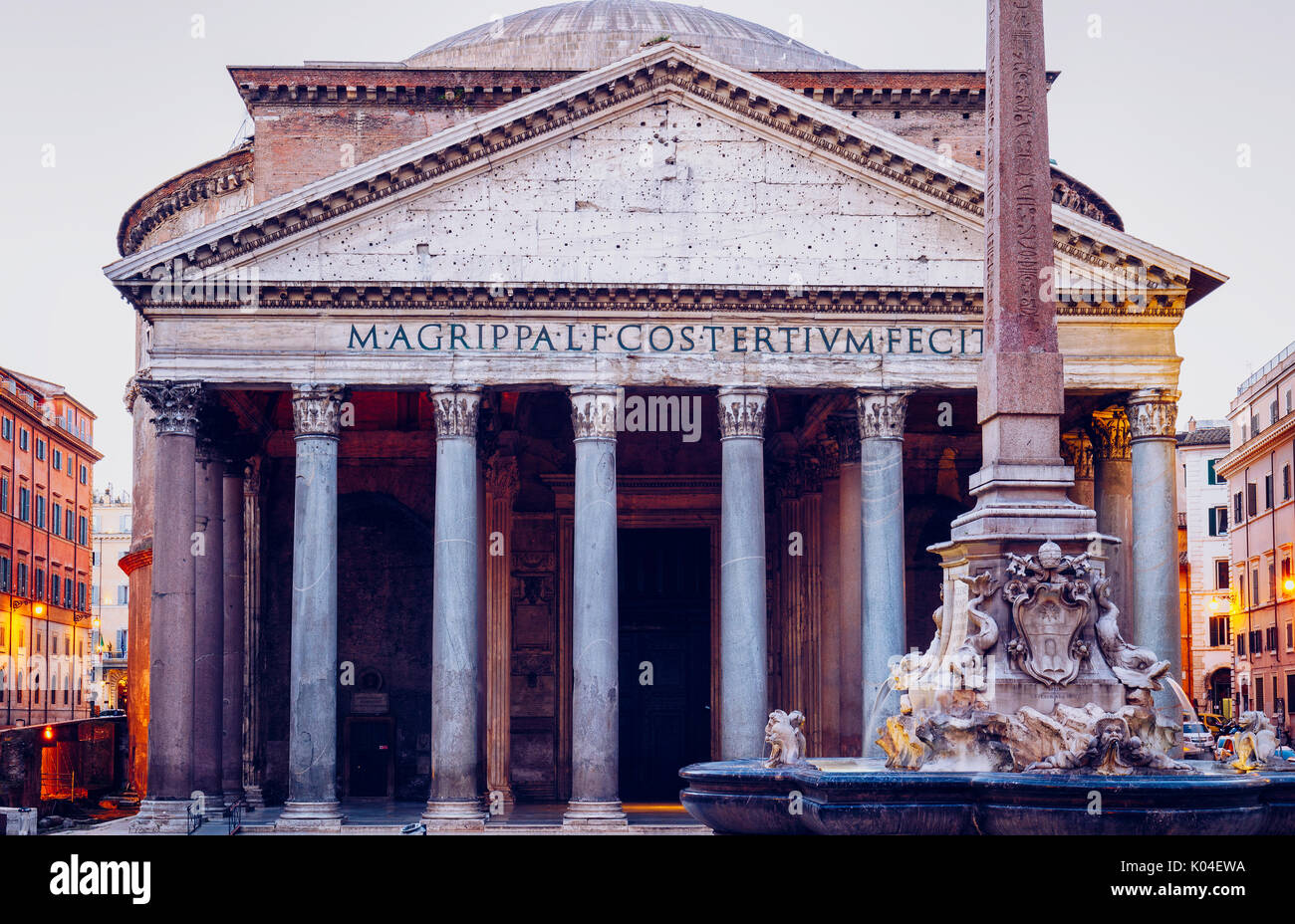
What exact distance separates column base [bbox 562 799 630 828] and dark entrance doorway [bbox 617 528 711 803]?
8.00 metres

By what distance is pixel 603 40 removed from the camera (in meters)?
43.8

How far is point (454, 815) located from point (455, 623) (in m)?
2.99

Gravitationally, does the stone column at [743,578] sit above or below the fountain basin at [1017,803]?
above

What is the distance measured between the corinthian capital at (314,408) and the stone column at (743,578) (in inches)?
251

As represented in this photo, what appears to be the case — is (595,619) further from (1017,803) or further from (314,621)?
(1017,803)

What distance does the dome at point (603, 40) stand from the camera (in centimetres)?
4344

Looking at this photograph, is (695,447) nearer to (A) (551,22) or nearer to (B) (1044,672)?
(A) (551,22)

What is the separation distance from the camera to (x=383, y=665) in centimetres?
3631

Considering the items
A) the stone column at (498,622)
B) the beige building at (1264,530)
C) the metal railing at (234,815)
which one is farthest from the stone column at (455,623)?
the beige building at (1264,530)

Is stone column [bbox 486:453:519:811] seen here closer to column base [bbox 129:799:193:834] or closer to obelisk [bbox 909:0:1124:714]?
column base [bbox 129:799:193:834]

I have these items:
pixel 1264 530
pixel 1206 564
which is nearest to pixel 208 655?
pixel 1264 530

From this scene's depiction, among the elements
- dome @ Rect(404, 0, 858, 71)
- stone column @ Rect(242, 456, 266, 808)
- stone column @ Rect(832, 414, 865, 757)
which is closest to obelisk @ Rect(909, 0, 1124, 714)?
stone column @ Rect(832, 414, 865, 757)

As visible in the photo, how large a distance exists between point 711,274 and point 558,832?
30.5ft

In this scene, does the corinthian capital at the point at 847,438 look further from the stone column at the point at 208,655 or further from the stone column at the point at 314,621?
the stone column at the point at 208,655
